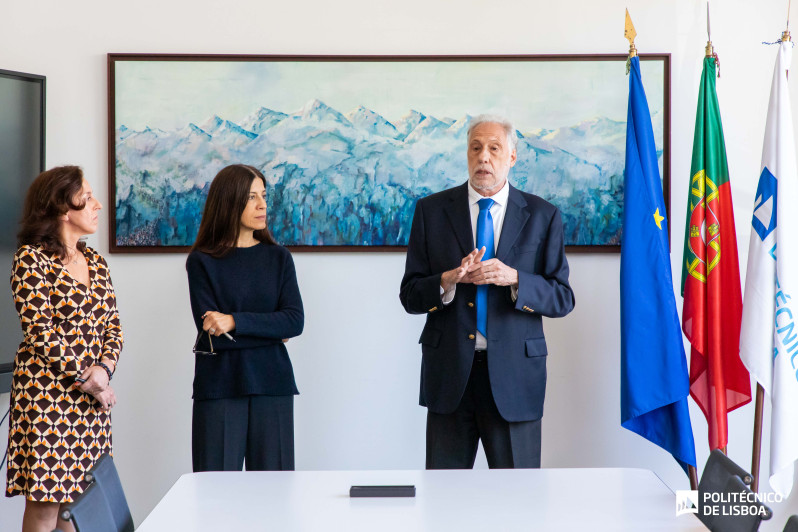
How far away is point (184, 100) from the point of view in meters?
3.82

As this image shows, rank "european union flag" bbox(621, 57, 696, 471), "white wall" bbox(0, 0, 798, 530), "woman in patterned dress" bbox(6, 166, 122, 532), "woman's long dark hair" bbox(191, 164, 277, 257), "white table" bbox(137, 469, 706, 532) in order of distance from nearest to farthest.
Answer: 1. "white table" bbox(137, 469, 706, 532)
2. "woman in patterned dress" bbox(6, 166, 122, 532)
3. "woman's long dark hair" bbox(191, 164, 277, 257)
4. "european union flag" bbox(621, 57, 696, 471)
5. "white wall" bbox(0, 0, 798, 530)

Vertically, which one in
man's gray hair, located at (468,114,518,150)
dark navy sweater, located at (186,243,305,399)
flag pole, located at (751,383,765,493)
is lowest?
flag pole, located at (751,383,765,493)

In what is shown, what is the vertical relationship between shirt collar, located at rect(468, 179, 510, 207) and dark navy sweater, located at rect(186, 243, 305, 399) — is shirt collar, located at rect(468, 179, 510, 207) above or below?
above

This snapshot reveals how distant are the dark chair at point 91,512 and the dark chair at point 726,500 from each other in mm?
1472

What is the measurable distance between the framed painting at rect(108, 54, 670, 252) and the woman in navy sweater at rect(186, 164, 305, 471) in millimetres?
755

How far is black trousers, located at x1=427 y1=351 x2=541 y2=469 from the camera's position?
2.96 meters

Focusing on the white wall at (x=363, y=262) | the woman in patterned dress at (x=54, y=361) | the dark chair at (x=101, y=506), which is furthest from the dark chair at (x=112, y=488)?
the white wall at (x=363, y=262)

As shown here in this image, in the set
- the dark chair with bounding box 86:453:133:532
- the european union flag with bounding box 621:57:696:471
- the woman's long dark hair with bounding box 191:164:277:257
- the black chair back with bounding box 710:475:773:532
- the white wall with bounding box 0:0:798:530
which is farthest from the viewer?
the white wall with bounding box 0:0:798:530

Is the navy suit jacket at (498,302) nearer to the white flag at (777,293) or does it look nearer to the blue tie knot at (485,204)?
the blue tie knot at (485,204)

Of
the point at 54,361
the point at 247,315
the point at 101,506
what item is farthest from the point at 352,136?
the point at 101,506

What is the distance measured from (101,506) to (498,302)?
164 centimetres

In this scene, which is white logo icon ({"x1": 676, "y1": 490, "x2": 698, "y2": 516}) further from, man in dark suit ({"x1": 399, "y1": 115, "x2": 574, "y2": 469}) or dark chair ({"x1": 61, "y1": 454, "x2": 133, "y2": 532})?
dark chair ({"x1": 61, "y1": 454, "x2": 133, "y2": 532})

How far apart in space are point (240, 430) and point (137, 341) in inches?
46.4

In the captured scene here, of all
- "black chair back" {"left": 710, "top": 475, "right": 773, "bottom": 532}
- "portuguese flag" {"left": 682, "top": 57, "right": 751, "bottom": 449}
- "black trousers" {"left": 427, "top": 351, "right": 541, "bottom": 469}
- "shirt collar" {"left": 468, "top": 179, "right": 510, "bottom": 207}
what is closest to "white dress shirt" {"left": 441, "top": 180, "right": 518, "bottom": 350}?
"shirt collar" {"left": 468, "top": 179, "right": 510, "bottom": 207}
